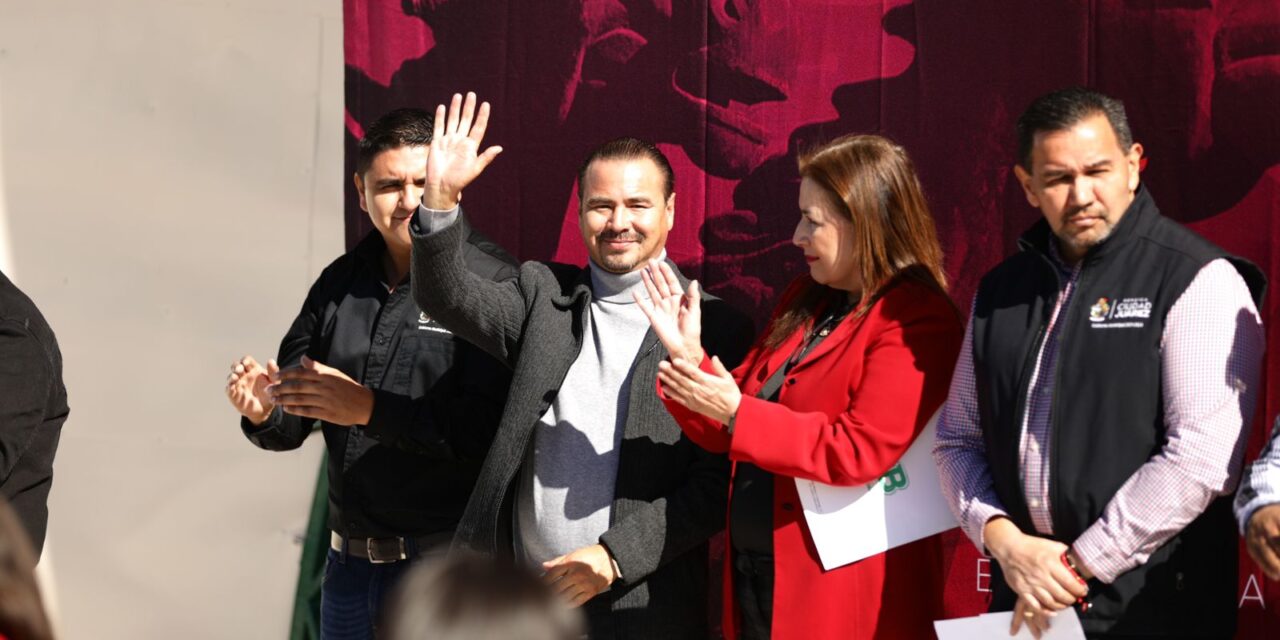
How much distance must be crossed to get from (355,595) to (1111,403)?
186cm

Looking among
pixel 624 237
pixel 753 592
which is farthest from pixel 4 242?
pixel 753 592

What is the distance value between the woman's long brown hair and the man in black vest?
27 cm

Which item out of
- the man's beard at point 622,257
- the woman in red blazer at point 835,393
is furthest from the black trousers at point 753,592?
the man's beard at point 622,257

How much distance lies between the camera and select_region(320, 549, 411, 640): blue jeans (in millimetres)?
3281

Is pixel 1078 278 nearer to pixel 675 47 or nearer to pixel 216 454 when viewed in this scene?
pixel 675 47

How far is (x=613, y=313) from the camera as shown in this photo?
122 inches

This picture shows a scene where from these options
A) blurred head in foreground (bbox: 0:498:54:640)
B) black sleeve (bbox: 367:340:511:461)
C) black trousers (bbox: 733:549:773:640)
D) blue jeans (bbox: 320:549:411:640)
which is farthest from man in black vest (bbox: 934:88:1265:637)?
blurred head in foreground (bbox: 0:498:54:640)

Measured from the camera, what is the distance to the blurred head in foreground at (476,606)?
4.57ft

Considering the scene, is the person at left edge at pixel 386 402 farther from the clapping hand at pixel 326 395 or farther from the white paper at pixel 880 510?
the white paper at pixel 880 510

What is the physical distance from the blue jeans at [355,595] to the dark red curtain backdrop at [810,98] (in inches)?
40.7

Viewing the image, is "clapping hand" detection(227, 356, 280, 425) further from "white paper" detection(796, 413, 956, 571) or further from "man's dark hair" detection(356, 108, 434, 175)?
"white paper" detection(796, 413, 956, 571)

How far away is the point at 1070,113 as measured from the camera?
2.46 m

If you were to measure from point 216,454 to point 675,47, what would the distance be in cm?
181

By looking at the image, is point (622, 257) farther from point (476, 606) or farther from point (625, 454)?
point (476, 606)
